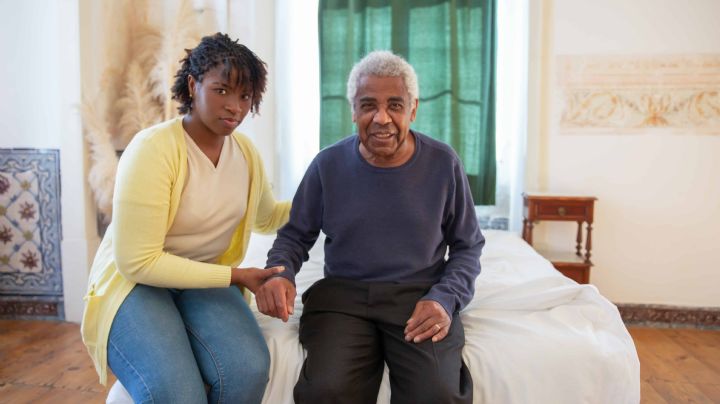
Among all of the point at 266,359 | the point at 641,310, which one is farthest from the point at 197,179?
the point at 641,310

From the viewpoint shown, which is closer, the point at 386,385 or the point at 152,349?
the point at 152,349

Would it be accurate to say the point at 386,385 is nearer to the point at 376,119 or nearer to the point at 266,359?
the point at 266,359

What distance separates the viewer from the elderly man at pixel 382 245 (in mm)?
1326

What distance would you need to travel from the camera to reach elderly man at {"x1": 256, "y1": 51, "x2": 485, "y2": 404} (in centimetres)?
133

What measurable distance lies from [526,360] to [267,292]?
0.70 m

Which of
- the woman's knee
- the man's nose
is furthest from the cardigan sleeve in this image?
the woman's knee

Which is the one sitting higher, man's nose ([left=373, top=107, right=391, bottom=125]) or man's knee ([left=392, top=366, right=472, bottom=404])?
man's nose ([left=373, top=107, right=391, bottom=125])

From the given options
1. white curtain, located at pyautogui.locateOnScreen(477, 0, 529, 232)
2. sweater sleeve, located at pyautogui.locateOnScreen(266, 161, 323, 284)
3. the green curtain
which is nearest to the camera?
sweater sleeve, located at pyautogui.locateOnScreen(266, 161, 323, 284)

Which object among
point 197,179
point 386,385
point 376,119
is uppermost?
point 376,119

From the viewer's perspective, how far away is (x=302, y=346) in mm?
1413

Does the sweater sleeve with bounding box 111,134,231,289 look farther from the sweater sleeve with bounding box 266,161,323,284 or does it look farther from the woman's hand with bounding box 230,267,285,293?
the sweater sleeve with bounding box 266,161,323,284

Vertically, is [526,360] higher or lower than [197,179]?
lower

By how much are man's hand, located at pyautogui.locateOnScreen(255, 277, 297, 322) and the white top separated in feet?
0.70

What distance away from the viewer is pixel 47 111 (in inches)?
119
